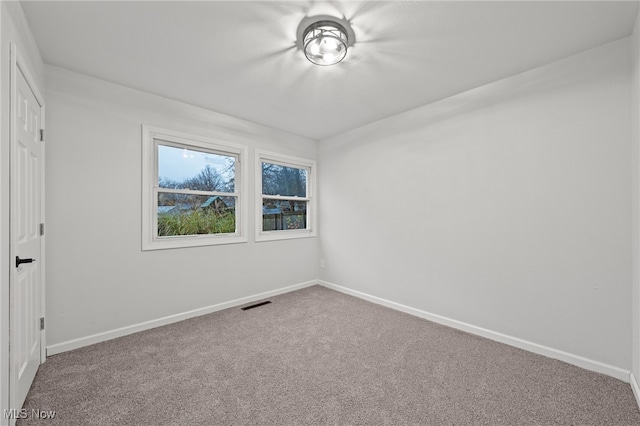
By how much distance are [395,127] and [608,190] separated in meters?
2.08

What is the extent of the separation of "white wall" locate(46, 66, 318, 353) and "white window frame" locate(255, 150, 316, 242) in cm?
66

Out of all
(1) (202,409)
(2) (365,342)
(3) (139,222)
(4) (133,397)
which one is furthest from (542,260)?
(3) (139,222)

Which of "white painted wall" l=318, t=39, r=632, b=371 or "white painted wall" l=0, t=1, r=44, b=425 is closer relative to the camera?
"white painted wall" l=0, t=1, r=44, b=425

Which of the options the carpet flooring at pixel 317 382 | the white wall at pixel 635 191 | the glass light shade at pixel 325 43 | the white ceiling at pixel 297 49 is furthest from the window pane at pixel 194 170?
the white wall at pixel 635 191

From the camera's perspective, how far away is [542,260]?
7.67 feet

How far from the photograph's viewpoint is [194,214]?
3.32m

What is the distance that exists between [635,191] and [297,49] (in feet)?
8.64

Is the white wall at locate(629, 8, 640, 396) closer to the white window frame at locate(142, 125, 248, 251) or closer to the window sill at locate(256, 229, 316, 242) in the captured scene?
the window sill at locate(256, 229, 316, 242)

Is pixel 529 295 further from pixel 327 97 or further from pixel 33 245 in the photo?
pixel 33 245

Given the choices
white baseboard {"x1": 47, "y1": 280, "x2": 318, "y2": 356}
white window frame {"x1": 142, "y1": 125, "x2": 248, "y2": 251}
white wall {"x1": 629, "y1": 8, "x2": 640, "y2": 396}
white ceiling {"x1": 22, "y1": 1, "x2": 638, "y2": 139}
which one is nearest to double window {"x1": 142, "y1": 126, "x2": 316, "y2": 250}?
white window frame {"x1": 142, "y1": 125, "x2": 248, "y2": 251}

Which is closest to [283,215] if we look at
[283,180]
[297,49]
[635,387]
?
[283,180]

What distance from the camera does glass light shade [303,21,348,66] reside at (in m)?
1.85

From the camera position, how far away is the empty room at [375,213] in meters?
1.72

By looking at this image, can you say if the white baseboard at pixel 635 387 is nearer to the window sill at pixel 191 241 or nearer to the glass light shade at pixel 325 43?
the glass light shade at pixel 325 43
